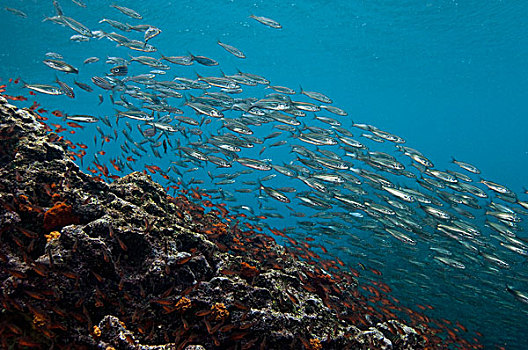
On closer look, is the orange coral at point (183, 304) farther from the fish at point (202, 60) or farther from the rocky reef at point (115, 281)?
the fish at point (202, 60)

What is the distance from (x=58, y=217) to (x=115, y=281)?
3.95ft

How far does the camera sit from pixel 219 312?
3.58m

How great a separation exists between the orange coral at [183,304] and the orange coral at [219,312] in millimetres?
297

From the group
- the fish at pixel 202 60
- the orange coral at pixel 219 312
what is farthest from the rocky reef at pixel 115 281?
the fish at pixel 202 60

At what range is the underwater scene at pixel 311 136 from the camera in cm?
649

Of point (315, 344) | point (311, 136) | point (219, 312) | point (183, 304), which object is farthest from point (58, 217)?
point (311, 136)

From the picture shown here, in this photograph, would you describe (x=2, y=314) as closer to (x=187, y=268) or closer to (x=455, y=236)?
(x=187, y=268)

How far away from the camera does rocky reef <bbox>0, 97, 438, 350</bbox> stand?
3.13 metres

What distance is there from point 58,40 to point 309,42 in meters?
35.4

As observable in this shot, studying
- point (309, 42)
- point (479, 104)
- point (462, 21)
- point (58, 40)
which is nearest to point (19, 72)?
point (58, 40)

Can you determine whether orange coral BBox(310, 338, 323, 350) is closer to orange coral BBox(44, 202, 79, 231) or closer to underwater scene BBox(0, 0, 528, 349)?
underwater scene BBox(0, 0, 528, 349)

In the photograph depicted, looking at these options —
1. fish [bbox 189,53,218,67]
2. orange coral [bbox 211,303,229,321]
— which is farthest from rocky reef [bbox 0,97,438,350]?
fish [bbox 189,53,218,67]

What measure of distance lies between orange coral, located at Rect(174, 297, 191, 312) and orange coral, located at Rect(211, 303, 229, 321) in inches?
11.7

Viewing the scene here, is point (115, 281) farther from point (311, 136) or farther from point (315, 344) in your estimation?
point (311, 136)
